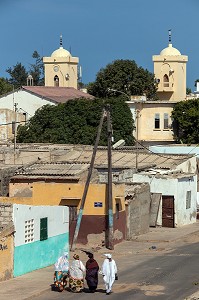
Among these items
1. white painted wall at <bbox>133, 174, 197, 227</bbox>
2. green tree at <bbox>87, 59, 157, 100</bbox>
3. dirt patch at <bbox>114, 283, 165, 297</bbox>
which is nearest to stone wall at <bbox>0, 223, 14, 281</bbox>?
dirt patch at <bbox>114, 283, 165, 297</bbox>

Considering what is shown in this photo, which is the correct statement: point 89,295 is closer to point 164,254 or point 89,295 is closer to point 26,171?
point 164,254

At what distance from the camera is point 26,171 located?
41.8 metres

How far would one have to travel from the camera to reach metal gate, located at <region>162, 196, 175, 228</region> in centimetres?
4288

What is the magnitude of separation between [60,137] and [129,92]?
23.6m

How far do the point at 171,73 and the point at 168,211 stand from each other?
197 ft

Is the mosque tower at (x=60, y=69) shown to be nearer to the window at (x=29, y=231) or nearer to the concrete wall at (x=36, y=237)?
the concrete wall at (x=36, y=237)

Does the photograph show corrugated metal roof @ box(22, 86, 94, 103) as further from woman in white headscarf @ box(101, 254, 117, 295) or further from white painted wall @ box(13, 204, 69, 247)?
woman in white headscarf @ box(101, 254, 117, 295)

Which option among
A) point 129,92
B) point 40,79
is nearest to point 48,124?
point 129,92

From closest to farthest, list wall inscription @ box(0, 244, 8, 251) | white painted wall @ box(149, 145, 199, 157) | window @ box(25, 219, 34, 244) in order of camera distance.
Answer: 1. wall inscription @ box(0, 244, 8, 251)
2. window @ box(25, 219, 34, 244)
3. white painted wall @ box(149, 145, 199, 157)

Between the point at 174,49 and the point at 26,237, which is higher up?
the point at 174,49

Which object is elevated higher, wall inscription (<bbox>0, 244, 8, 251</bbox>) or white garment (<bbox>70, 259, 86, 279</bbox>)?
wall inscription (<bbox>0, 244, 8, 251</bbox>)

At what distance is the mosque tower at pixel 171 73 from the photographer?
4008 inches

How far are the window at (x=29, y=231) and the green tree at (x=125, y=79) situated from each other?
67834mm

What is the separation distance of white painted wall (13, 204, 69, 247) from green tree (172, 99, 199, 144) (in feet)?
176
